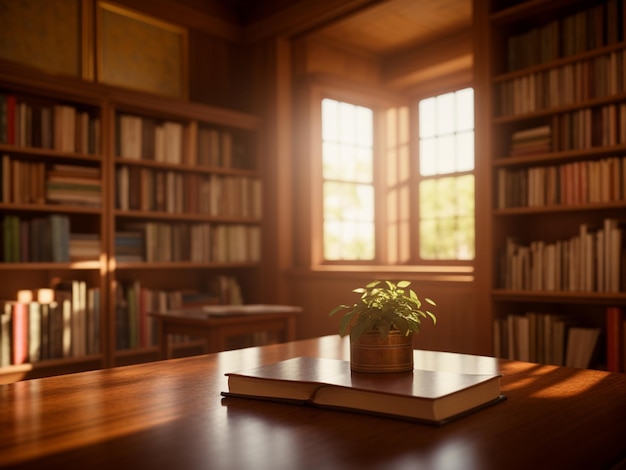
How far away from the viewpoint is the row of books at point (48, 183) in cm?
341

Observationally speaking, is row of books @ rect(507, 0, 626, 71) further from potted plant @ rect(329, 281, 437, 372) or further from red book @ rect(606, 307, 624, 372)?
potted plant @ rect(329, 281, 437, 372)

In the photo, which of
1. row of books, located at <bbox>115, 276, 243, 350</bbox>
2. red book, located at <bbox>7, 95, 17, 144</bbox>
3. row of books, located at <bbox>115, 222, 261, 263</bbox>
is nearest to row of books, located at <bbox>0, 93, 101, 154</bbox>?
red book, located at <bbox>7, 95, 17, 144</bbox>

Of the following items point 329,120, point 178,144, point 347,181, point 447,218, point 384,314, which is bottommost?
point 384,314

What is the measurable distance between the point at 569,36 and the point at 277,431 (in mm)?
2941

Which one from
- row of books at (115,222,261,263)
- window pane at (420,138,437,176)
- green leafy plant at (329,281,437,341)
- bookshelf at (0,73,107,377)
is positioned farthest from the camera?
window pane at (420,138,437,176)

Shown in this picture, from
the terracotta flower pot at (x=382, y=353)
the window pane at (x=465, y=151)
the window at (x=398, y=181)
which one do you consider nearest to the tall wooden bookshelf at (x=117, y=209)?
the window at (x=398, y=181)

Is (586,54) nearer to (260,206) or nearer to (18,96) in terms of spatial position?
(260,206)

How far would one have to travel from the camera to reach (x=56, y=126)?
3568 millimetres

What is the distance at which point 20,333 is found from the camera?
3383 millimetres

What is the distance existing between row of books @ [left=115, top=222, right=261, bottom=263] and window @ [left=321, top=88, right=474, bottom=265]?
2.01 ft

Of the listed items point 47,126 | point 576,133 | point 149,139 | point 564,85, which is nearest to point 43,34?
point 47,126

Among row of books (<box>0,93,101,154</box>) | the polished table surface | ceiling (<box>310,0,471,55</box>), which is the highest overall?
ceiling (<box>310,0,471,55</box>)

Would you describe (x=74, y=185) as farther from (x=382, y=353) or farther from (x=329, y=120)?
(x=382, y=353)

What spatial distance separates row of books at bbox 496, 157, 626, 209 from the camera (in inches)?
119
